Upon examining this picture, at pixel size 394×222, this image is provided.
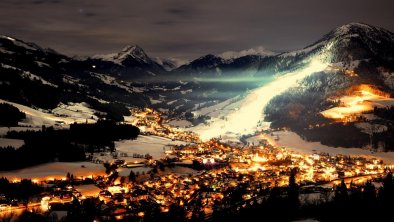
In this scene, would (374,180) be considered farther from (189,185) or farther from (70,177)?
(70,177)

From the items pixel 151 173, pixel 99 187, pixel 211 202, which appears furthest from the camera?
pixel 151 173

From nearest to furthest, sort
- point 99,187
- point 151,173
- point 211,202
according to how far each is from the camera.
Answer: point 211,202 → point 99,187 → point 151,173

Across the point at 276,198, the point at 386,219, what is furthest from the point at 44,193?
the point at 386,219

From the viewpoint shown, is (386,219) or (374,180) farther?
(374,180)

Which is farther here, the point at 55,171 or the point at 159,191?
the point at 55,171

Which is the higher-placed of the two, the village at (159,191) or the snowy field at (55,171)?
the snowy field at (55,171)

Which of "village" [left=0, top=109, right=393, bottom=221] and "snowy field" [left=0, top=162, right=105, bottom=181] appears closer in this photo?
"village" [left=0, top=109, right=393, bottom=221]

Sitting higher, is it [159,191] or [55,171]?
[55,171]

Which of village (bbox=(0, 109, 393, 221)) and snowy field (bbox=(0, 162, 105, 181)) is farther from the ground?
snowy field (bbox=(0, 162, 105, 181))
